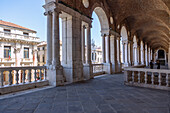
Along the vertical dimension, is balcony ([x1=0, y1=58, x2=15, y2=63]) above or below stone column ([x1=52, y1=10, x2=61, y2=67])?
below

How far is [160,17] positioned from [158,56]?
1970 inches

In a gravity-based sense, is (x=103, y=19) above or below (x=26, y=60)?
above

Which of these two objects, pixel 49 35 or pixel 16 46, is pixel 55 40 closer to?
pixel 49 35

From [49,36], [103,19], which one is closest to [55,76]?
[49,36]

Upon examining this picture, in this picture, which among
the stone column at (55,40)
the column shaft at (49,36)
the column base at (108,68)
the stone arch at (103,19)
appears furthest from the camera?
the column base at (108,68)

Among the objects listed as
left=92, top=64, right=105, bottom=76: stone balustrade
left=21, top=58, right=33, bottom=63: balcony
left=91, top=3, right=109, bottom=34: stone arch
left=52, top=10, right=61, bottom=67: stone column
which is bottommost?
left=92, top=64, right=105, bottom=76: stone balustrade

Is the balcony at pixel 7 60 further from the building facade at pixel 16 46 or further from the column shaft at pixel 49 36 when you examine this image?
the column shaft at pixel 49 36

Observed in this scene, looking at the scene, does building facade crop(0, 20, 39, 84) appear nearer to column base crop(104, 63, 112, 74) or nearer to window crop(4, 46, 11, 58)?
window crop(4, 46, 11, 58)

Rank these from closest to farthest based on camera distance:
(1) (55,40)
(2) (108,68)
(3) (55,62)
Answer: (3) (55,62) < (1) (55,40) < (2) (108,68)

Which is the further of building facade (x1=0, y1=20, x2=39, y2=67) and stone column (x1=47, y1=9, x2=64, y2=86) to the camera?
building facade (x1=0, y1=20, x2=39, y2=67)

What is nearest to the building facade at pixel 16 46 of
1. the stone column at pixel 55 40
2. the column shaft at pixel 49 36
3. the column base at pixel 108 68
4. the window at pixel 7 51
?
the window at pixel 7 51

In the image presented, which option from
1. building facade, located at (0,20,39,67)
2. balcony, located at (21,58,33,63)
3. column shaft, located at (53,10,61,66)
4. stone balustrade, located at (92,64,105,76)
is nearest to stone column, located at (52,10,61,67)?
column shaft, located at (53,10,61,66)

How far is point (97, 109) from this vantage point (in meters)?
3.04

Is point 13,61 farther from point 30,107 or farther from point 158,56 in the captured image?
point 158,56
